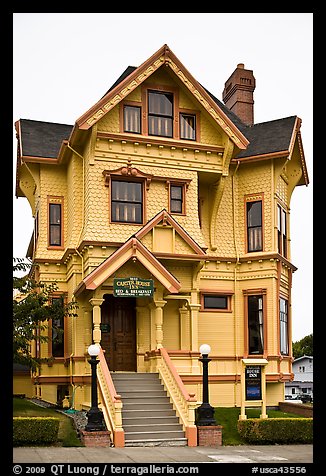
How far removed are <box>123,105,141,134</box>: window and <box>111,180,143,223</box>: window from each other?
1.92 meters

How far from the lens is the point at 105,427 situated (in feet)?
62.8

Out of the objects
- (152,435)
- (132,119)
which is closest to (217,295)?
(132,119)

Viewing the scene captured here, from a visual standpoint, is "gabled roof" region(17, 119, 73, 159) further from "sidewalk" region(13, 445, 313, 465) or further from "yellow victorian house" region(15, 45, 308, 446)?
"sidewalk" region(13, 445, 313, 465)

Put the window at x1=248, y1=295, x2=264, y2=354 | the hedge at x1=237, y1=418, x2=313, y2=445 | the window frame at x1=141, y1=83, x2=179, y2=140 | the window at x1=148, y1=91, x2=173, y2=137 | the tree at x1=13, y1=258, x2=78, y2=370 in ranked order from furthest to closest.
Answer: the window at x1=248, y1=295, x2=264, y2=354, the window at x1=148, y1=91, x2=173, y2=137, the window frame at x1=141, y1=83, x2=179, y2=140, the tree at x1=13, y1=258, x2=78, y2=370, the hedge at x1=237, y1=418, x2=313, y2=445

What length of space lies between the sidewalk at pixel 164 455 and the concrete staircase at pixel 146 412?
713 mm

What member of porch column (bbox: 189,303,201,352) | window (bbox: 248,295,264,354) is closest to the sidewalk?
porch column (bbox: 189,303,201,352)

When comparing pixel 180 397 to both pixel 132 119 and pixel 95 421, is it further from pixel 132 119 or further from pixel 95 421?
pixel 132 119

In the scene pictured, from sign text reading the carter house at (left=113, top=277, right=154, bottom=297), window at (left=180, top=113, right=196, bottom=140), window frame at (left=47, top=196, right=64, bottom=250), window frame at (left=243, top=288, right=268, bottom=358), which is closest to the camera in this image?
sign text reading the carter house at (left=113, top=277, right=154, bottom=297)

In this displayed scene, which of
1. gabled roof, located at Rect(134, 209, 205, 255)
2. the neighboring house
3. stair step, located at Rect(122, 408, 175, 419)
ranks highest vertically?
gabled roof, located at Rect(134, 209, 205, 255)

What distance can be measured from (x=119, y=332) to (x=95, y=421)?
6759 mm

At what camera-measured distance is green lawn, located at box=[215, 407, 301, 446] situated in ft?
67.3

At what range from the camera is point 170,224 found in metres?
Answer: 24.9

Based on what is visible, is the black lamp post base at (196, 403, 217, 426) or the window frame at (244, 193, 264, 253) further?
the window frame at (244, 193, 264, 253)
